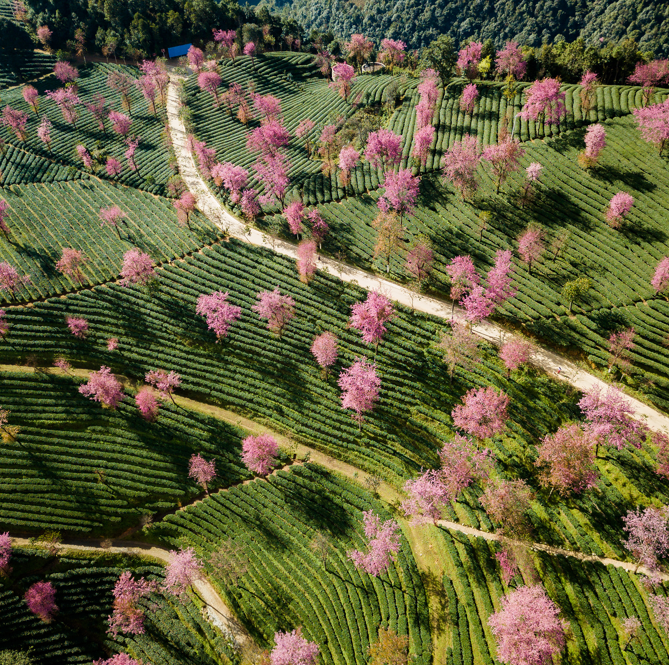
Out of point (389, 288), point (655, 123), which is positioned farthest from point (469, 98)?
point (389, 288)

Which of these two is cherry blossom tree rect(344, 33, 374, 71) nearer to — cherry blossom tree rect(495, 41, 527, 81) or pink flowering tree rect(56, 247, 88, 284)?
cherry blossom tree rect(495, 41, 527, 81)

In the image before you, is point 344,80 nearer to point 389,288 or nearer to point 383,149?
point 383,149

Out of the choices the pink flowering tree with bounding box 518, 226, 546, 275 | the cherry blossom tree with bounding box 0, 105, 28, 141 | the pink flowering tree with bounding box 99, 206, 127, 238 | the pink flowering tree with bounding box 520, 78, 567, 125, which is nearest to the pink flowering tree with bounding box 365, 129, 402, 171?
the pink flowering tree with bounding box 520, 78, 567, 125

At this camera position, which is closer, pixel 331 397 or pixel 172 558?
pixel 172 558

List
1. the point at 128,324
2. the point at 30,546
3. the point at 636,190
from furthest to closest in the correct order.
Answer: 1. the point at 636,190
2. the point at 128,324
3. the point at 30,546

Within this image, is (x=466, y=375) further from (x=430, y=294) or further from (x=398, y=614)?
(x=398, y=614)

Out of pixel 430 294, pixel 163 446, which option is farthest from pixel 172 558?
pixel 430 294
